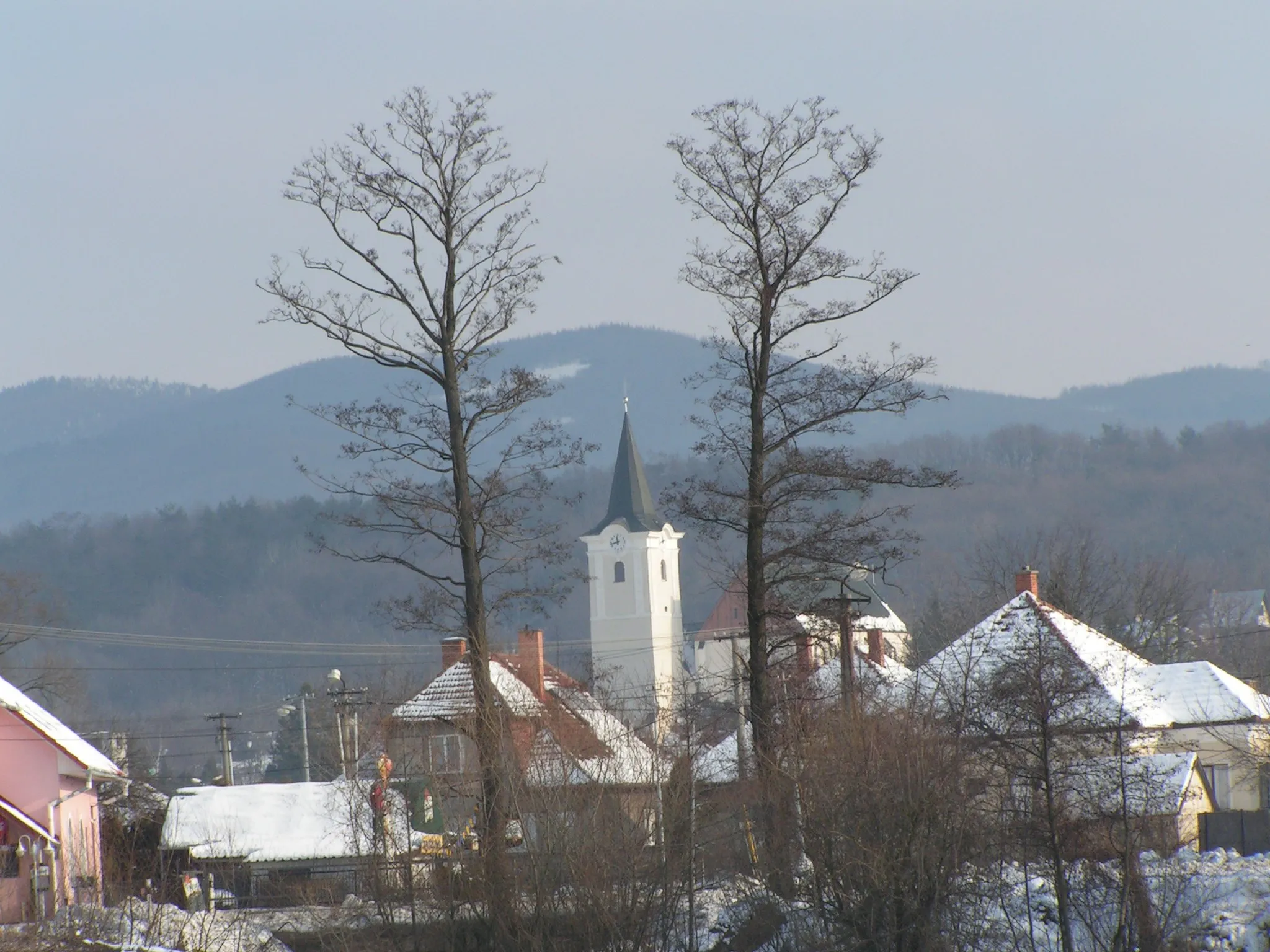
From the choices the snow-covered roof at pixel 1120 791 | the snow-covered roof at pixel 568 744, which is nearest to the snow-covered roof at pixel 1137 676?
the snow-covered roof at pixel 568 744

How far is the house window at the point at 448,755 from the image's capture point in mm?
27922

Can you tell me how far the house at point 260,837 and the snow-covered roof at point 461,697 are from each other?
261 centimetres

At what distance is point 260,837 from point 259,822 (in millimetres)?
767

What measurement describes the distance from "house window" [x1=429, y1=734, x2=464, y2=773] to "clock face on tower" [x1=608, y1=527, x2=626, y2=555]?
72851mm

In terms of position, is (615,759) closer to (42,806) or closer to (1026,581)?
Result: (42,806)

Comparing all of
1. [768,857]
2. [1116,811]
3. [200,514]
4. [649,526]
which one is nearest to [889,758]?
[768,857]

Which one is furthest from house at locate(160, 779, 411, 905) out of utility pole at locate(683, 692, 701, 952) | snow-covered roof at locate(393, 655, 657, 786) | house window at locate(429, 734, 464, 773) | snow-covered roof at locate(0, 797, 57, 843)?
utility pole at locate(683, 692, 701, 952)

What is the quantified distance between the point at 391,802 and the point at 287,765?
55328 millimetres

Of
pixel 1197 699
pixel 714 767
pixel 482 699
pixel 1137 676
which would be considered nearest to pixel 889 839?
pixel 482 699

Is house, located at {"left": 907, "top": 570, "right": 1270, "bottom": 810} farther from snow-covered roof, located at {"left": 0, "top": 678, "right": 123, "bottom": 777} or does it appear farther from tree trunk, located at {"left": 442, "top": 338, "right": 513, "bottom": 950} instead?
snow-covered roof, located at {"left": 0, "top": 678, "right": 123, "bottom": 777}

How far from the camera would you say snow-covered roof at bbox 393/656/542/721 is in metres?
27.5

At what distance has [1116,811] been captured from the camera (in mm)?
24484

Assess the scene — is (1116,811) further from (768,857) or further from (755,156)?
(755,156)

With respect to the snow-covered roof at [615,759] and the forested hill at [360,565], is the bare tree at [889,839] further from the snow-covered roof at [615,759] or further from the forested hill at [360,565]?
the forested hill at [360,565]
